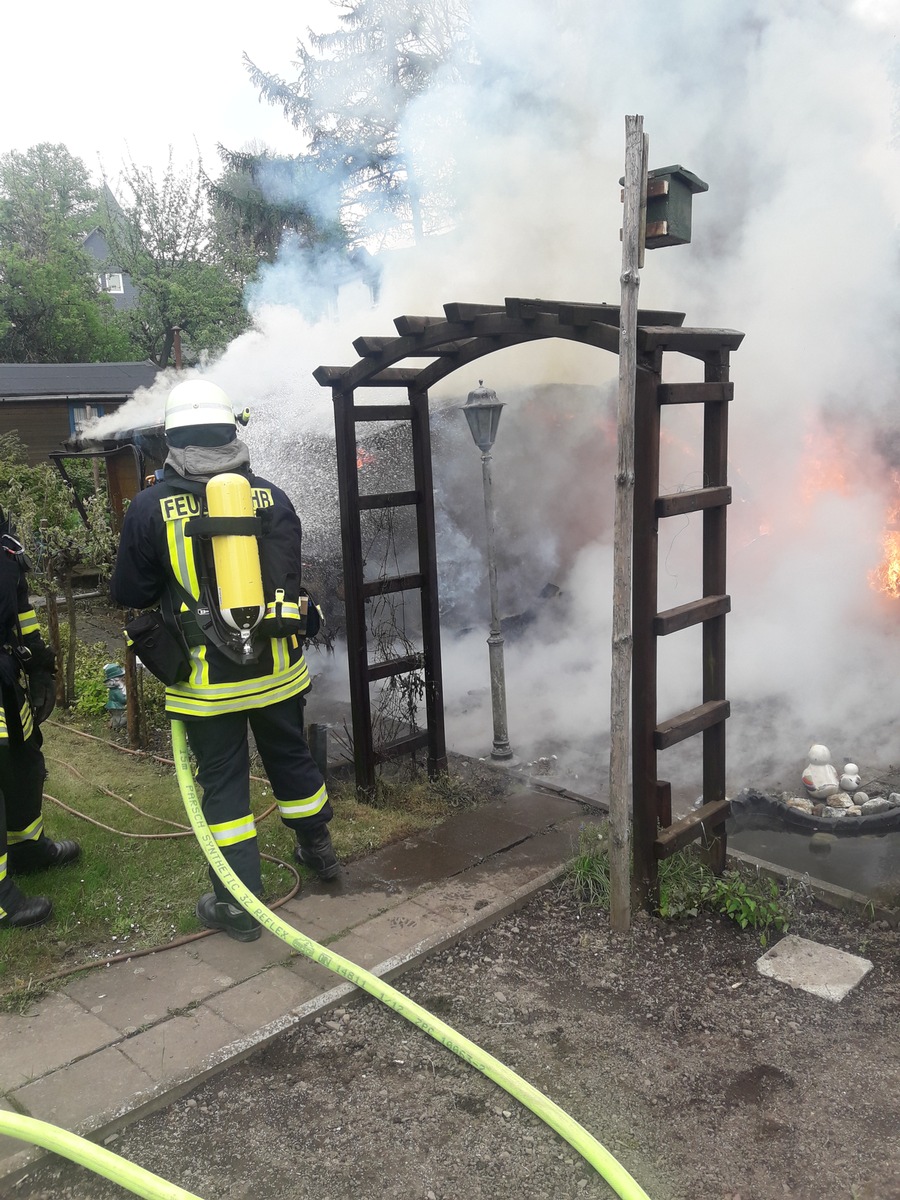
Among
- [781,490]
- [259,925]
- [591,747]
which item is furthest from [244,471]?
[781,490]

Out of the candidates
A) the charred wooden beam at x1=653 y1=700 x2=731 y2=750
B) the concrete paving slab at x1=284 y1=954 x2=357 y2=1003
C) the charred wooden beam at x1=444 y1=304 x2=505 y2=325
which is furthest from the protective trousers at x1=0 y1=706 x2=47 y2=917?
the charred wooden beam at x1=653 y1=700 x2=731 y2=750

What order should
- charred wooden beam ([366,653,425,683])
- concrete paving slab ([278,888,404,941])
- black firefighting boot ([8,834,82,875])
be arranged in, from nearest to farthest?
concrete paving slab ([278,888,404,941]), black firefighting boot ([8,834,82,875]), charred wooden beam ([366,653,425,683])

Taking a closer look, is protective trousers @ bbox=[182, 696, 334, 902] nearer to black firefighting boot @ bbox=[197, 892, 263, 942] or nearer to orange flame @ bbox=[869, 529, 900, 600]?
black firefighting boot @ bbox=[197, 892, 263, 942]

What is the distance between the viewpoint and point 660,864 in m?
3.85

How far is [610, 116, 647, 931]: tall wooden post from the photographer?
126 inches

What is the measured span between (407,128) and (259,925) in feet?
44.3

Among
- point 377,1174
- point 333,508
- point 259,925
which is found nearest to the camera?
point 377,1174

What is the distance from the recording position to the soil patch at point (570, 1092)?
2449 millimetres

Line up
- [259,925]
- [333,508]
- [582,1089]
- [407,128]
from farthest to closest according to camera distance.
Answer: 1. [407,128]
2. [333,508]
3. [259,925]
4. [582,1089]

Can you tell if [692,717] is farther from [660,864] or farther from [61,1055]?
[61,1055]

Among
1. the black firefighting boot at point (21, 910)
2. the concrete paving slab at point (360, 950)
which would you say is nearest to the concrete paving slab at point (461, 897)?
the concrete paving slab at point (360, 950)

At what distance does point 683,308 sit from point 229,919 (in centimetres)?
908

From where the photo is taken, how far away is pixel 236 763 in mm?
3699

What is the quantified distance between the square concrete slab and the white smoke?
467 cm
